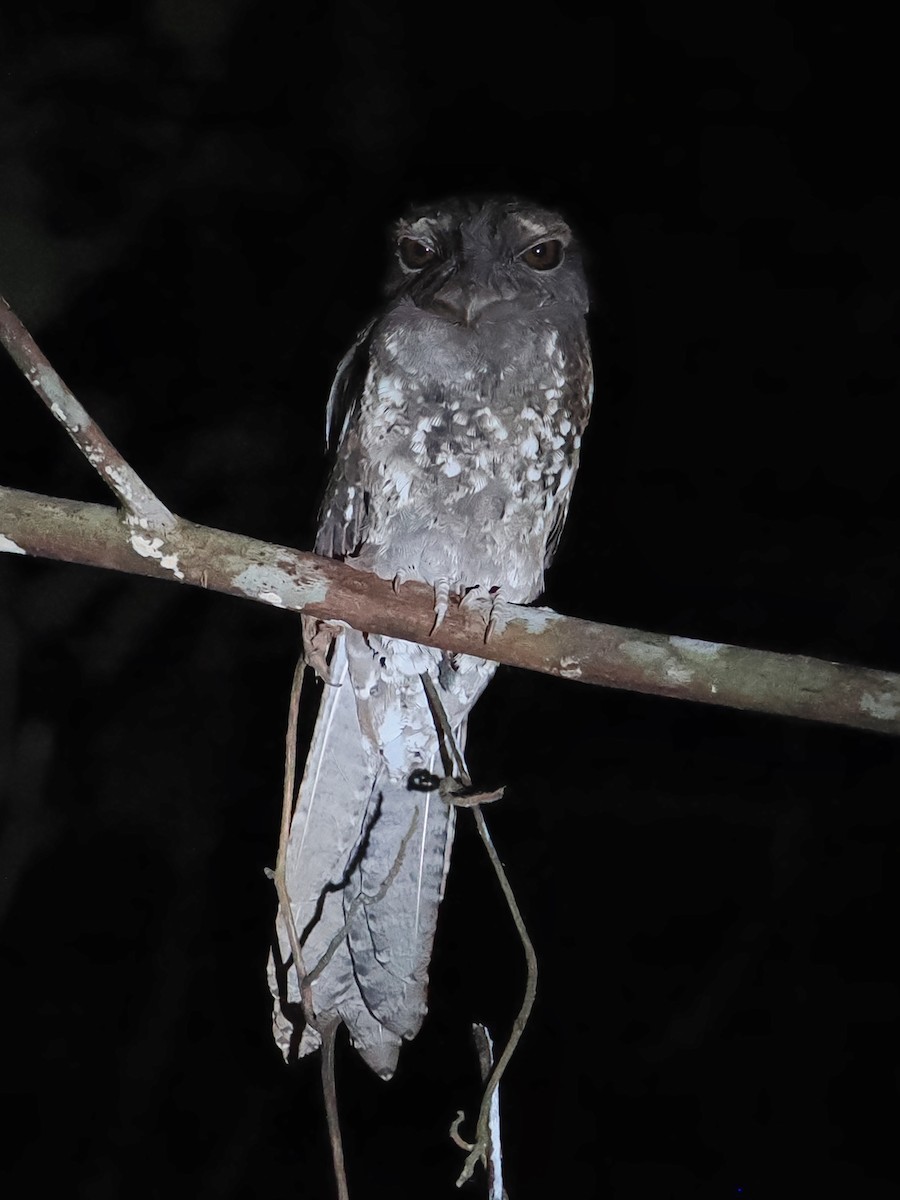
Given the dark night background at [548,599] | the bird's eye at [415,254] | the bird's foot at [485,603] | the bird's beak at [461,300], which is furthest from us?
the dark night background at [548,599]

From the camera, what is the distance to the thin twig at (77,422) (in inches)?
40.0

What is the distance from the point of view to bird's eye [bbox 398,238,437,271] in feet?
4.83

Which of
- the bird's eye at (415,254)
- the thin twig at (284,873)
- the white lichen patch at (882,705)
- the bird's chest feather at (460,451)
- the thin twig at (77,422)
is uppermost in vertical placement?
the bird's eye at (415,254)

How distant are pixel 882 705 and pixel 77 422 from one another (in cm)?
92

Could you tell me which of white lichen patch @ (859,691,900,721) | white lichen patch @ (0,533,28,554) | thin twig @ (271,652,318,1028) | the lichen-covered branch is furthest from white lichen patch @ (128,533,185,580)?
white lichen patch @ (859,691,900,721)

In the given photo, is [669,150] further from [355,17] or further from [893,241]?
[355,17]

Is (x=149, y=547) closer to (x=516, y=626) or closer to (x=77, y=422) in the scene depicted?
(x=77, y=422)

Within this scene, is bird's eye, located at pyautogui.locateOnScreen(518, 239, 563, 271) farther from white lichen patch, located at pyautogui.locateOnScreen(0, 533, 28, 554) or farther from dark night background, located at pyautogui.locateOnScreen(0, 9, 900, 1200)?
white lichen patch, located at pyautogui.locateOnScreen(0, 533, 28, 554)

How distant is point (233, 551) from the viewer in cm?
107

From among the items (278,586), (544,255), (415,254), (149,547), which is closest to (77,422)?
(149,547)

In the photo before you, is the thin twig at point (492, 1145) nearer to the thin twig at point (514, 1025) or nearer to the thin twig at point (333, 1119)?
the thin twig at point (514, 1025)

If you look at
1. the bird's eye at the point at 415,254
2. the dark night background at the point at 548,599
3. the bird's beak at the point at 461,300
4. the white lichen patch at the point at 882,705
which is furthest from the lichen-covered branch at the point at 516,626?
the dark night background at the point at 548,599

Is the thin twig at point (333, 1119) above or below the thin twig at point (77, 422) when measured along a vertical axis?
below

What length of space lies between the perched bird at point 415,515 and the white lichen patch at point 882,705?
1.76ft
